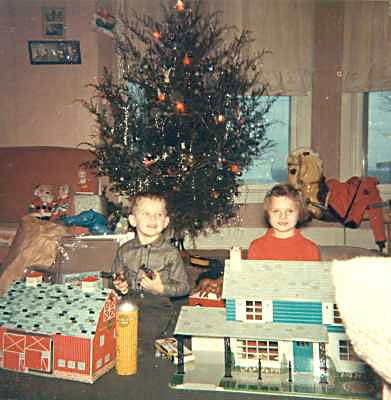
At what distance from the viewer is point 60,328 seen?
1.41 m

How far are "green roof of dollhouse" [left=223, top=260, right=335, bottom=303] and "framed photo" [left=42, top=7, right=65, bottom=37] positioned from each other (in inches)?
Result: 112

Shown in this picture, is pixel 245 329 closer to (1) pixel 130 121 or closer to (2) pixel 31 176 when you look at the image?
(1) pixel 130 121

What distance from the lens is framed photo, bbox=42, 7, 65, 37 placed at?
3730mm

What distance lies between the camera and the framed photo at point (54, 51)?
149 inches

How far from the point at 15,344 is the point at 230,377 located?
0.60 metres

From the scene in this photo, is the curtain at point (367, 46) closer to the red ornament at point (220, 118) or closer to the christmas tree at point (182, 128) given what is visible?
the christmas tree at point (182, 128)

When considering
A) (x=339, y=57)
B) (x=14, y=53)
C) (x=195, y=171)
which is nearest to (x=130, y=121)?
(x=195, y=171)

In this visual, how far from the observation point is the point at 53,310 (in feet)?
4.83

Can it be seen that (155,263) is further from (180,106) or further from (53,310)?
(180,106)

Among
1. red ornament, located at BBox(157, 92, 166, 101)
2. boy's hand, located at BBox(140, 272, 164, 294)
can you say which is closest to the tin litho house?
boy's hand, located at BBox(140, 272, 164, 294)

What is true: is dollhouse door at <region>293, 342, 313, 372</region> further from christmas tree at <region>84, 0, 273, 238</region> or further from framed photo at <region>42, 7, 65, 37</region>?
framed photo at <region>42, 7, 65, 37</region>

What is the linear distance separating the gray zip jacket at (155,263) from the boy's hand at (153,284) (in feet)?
0.14

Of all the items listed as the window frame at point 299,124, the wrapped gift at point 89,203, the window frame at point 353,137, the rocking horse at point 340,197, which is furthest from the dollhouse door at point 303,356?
the window frame at point 353,137

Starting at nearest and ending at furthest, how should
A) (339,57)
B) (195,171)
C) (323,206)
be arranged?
(195,171) < (323,206) < (339,57)
